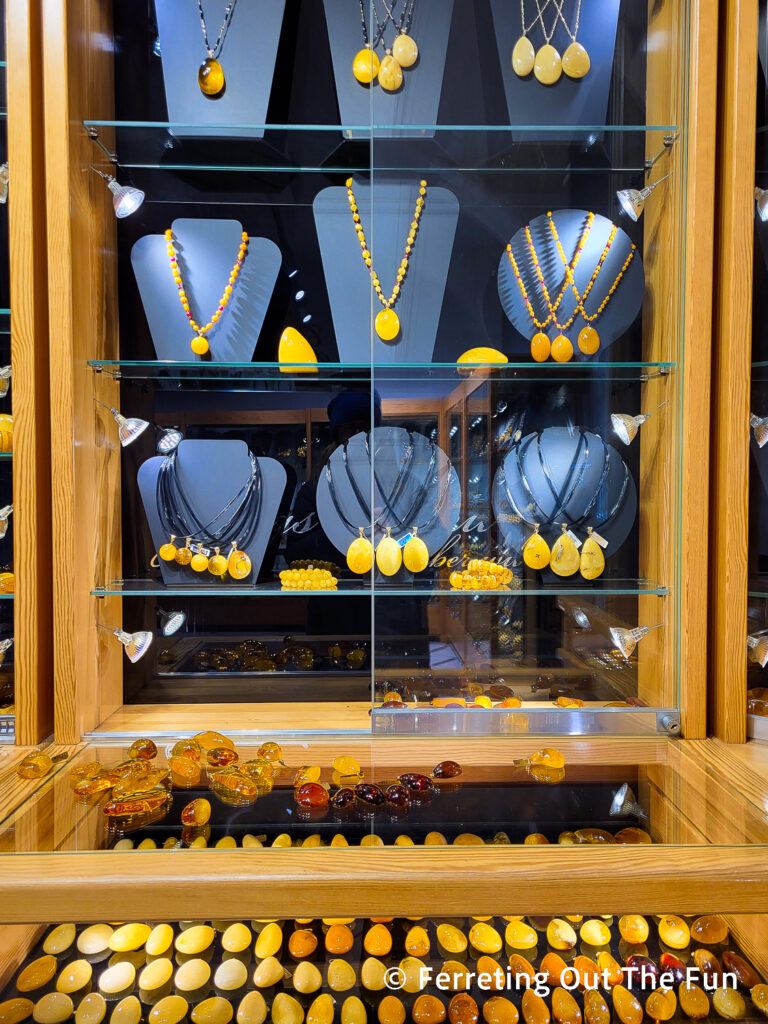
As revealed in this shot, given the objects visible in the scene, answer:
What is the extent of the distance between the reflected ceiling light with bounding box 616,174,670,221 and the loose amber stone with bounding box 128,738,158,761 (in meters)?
1.15

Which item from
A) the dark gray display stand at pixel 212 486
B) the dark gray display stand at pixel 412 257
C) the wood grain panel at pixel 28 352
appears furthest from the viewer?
the dark gray display stand at pixel 212 486

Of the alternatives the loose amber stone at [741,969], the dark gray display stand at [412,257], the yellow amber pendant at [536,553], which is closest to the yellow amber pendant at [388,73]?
the dark gray display stand at [412,257]

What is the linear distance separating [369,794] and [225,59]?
120 cm

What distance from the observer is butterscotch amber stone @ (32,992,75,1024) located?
2.40 feet

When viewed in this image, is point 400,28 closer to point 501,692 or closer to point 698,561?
point 698,561

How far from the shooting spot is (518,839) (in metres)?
0.81

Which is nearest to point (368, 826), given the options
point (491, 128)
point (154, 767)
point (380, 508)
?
point (154, 767)

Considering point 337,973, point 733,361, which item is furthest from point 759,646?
point 337,973

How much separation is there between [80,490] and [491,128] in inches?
34.8

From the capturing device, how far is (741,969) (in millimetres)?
783

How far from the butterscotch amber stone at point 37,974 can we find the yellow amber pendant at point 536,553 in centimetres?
85

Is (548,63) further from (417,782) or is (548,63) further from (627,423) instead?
(417,782)

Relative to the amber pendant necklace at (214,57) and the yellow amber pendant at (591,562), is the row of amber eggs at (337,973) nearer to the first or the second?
the yellow amber pendant at (591,562)

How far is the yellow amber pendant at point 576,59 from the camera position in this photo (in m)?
1.10
